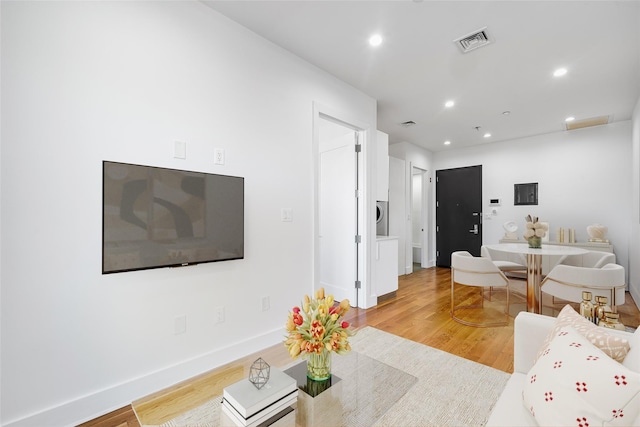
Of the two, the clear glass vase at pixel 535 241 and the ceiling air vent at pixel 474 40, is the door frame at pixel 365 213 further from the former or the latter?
the clear glass vase at pixel 535 241

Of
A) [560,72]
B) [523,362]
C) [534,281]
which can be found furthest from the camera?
[534,281]

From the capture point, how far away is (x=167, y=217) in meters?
1.92

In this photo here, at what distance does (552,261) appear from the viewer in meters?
4.80

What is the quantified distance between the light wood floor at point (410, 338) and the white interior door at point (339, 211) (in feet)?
1.63

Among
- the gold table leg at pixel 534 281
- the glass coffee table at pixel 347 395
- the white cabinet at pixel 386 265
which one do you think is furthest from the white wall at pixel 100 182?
the gold table leg at pixel 534 281

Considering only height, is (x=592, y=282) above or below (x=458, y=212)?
below

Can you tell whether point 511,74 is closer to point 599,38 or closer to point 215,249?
point 599,38

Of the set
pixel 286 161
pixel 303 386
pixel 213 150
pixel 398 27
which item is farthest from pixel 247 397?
pixel 398 27

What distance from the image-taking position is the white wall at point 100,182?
1.50 m

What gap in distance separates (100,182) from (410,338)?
2819mm

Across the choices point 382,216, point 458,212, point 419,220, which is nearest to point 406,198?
point 382,216

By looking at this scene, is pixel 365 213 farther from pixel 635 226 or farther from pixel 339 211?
pixel 635 226

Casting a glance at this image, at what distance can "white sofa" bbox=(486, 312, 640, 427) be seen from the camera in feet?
3.30

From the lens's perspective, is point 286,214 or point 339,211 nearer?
point 286,214
